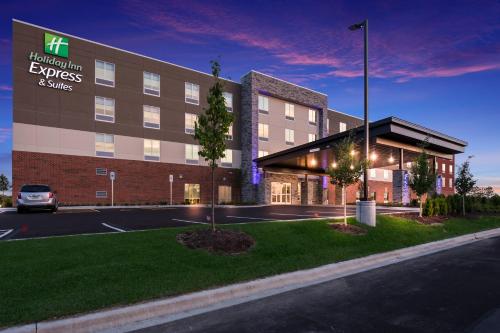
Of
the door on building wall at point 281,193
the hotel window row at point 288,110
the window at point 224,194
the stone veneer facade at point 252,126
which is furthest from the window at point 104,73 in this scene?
the door on building wall at point 281,193

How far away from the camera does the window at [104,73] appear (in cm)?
2914

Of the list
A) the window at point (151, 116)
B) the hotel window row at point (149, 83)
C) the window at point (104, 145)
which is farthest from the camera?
the window at point (151, 116)

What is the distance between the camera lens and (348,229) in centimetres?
1288

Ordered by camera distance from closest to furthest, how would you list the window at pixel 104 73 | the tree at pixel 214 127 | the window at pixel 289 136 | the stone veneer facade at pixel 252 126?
the tree at pixel 214 127, the window at pixel 104 73, the stone veneer facade at pixel 252 126, the window at pixel 289 136

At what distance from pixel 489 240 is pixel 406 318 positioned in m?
12.5

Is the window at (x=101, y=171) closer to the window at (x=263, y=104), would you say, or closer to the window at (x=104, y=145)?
the window at (x=104, y=145)

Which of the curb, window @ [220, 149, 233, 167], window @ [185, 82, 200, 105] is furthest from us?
window @ [220, 149, 233, 167]

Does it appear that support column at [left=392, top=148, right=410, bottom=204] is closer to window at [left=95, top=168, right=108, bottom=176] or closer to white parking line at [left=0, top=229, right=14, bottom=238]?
white parking line at [left=0, top=229, right=14, bottom=238]

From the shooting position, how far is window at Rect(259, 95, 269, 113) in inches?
1489

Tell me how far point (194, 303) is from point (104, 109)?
27699 mm

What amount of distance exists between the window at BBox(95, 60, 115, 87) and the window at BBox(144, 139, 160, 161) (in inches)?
243

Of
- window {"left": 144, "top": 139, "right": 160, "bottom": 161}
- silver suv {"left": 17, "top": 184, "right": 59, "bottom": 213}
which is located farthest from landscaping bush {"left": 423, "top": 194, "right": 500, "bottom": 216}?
window {"left": 144, "top": 139, "right": 160, "bottom": 161}

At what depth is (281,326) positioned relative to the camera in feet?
15.9

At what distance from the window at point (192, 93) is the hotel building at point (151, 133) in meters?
0.12
